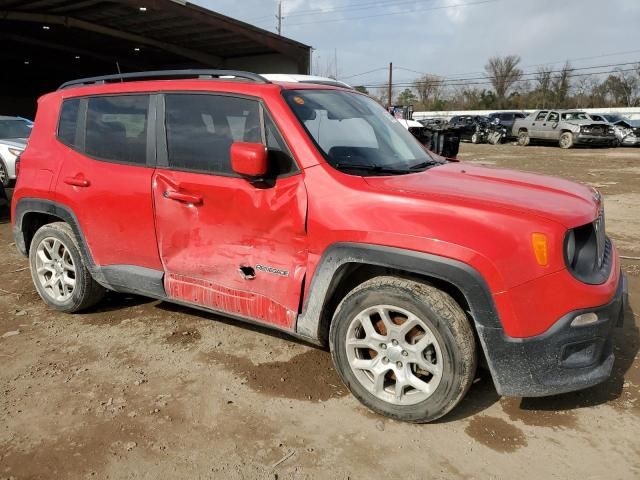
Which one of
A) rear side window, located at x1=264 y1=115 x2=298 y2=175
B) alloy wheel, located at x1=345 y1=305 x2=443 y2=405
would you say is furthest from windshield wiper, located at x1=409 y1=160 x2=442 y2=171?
alloy wheel, located at x1=345 y1=305 x2=443 y2=405

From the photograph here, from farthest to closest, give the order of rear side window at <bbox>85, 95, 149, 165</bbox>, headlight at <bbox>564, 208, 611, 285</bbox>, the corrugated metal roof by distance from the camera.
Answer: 1. the corrugated metal roof
2. rear side window at <bbox>85, 95, 149, 165</bbox>
3. headlight at <bbox>564, 208, 611, 285</bbox>

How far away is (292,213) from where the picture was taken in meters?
3.01

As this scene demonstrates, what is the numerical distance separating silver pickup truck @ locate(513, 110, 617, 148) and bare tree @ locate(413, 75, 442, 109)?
49324mm

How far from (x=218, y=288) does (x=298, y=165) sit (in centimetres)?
101

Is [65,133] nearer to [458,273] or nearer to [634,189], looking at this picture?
[458,273]

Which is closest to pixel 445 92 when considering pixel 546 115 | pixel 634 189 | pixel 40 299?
pixel 546 115

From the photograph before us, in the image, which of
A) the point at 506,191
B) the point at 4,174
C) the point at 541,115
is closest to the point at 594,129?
the point at 541,115

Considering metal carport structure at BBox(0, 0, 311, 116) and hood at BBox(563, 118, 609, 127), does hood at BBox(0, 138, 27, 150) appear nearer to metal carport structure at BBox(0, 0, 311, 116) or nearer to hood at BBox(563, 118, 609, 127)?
metal carport structure at BBox(0, 0, 311, 116)

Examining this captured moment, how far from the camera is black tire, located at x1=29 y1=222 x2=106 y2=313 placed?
13.6 ft

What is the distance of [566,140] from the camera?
24219mm

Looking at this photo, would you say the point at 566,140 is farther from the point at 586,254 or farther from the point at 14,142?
the point at 586,254

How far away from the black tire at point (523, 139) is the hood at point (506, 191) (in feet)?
81.7

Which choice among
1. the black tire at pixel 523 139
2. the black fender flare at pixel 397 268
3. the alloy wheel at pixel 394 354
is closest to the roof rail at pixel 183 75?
the black fender flare at pixel 397 268

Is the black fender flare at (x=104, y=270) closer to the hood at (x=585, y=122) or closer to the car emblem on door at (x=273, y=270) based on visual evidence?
the car emblem on door at (x=273, y=270)
